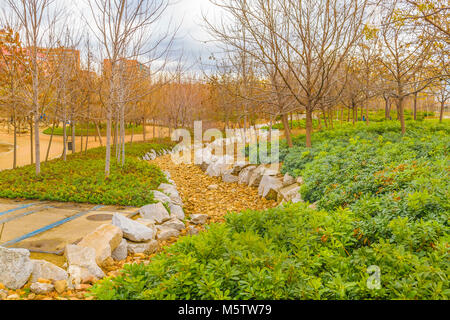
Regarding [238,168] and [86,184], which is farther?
[238,168]

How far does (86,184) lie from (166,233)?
3.30 metres

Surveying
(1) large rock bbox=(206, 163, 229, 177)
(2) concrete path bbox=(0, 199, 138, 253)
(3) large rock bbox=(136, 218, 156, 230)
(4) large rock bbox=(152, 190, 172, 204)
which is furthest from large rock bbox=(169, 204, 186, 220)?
(1) large rock bbox=(206, 163, 229, 177)

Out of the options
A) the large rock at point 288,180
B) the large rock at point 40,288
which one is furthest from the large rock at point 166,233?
the large rock at point 288,180

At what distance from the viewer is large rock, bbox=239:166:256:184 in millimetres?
9687

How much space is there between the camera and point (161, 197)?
6871mm

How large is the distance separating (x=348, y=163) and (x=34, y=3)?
888 centimetres

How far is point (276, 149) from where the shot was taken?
10508 millimetres

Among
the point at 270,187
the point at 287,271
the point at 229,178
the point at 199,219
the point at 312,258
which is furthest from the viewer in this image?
the point at 229,178

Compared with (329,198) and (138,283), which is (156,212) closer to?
(329,198)

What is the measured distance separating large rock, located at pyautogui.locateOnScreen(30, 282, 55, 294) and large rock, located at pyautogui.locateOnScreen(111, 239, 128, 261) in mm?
1139

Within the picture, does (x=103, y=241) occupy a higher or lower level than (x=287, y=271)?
lower

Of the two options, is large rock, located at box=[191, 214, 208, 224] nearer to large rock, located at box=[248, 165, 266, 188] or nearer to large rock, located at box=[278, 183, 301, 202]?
large rock, located at box=[278, 183, 301, 202]

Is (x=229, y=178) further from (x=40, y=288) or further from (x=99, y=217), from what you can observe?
(x=40, y=288)

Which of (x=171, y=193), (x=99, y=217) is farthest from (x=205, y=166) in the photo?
(x=99, y=217)
